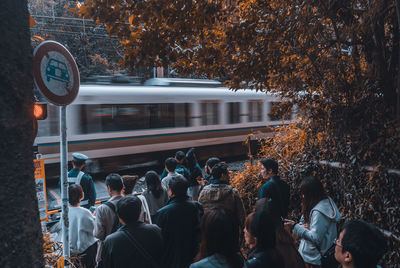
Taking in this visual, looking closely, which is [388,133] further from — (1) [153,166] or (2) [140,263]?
(1) [153,166]

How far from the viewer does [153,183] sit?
4430 mm

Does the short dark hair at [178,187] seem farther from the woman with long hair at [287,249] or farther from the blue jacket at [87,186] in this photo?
the blue jacket at [87,186]

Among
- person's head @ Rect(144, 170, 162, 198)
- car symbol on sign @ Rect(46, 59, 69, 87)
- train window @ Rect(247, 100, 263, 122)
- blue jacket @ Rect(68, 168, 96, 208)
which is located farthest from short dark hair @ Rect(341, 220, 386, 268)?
train window @ Rect(247, 100, 263, 122)

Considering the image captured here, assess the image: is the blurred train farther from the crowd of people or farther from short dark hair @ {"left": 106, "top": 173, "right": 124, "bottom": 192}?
short dark hair @ {"left": 106, "top": 173, "right": 124, "bottom": 192}

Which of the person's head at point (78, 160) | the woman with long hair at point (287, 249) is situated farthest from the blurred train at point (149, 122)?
the woman with long hair at point (287, 249)

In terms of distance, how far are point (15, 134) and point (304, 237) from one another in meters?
2.64

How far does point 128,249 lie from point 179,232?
0.67 meters

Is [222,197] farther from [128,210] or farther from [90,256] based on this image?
[90,256]

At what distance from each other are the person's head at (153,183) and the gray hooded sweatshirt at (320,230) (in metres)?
2.01

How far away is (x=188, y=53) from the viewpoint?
5.25 m

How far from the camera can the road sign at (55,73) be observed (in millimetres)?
2859

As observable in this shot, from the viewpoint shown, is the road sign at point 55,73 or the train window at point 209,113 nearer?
the road sign at point 55,73

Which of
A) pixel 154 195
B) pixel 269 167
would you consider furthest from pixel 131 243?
pixel 269 167

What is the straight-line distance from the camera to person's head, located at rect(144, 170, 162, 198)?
14.4 ft
